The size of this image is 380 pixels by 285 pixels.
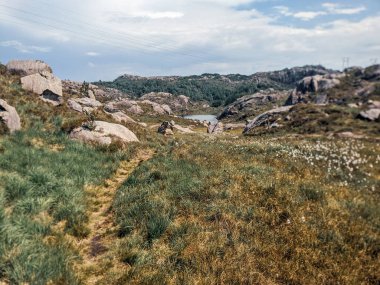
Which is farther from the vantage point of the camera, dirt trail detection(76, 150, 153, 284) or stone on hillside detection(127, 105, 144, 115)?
stone on hillside detection(127, 105, 144, 115)

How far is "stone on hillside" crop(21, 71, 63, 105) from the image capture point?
28422 mm

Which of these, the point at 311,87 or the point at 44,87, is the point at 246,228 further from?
the point at 311,87

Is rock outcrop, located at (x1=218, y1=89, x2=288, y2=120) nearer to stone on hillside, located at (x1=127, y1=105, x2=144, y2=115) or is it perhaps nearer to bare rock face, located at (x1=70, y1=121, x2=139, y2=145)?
stone on hillside, located at (x1=127, y1=105, x2=144, y2=115)

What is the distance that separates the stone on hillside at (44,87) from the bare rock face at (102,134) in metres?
9.42

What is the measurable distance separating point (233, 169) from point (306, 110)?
6010 cm

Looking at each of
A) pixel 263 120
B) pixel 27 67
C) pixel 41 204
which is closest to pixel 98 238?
pixel 41 204

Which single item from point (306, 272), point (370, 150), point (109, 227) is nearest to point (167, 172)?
point (109, 227)

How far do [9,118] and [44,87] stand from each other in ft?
45.7

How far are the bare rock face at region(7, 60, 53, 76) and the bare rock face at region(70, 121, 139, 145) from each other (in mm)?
17697

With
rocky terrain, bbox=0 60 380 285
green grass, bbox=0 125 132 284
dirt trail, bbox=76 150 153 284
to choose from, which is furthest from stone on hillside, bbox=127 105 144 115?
dirt trail, bbox=76 150 153 284

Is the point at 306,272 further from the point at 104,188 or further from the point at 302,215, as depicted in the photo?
the point at 104,188

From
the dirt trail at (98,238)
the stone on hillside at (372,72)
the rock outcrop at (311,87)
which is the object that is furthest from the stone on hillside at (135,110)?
the dirt trail at (98,238)

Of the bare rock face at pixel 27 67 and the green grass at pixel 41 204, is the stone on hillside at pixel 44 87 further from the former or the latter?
the green grass at pixel 41 204

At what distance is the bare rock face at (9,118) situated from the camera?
1630cm
